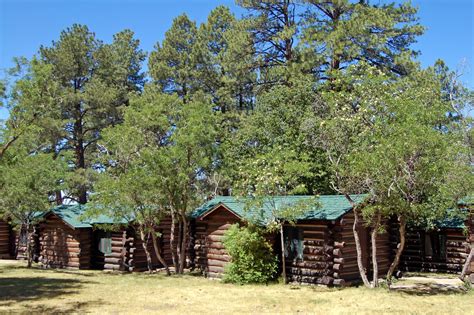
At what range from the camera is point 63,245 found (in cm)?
2981

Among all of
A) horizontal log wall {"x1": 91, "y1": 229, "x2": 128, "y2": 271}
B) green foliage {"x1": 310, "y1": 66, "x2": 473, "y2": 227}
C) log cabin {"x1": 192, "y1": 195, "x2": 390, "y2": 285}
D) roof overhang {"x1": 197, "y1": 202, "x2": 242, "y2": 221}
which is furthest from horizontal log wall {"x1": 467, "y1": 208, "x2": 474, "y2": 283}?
horizontal log wall {"x1": 91, "y1": 229, "x2": 128, "y2": 271}

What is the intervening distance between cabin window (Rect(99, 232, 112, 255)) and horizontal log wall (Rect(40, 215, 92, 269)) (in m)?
0.70

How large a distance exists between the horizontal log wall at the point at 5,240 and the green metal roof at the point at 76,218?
9346mm

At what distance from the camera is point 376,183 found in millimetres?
18031

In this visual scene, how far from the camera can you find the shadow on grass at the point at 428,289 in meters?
18.5

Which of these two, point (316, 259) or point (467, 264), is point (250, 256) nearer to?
point (316, 259)

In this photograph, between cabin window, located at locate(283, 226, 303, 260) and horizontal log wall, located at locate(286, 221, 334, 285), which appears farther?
cabin window, located at locate(283, 226, 303, 260)

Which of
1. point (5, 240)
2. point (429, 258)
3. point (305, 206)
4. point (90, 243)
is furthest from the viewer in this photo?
point (5, 240)

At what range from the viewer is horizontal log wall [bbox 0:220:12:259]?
122 feet

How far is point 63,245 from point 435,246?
21.4 metres

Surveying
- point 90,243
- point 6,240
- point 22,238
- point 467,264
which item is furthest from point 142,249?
point 467,264

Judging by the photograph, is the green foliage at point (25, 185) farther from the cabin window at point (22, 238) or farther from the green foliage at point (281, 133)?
the green foliage at point (281, 133)

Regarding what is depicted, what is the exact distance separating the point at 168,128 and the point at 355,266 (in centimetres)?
1163

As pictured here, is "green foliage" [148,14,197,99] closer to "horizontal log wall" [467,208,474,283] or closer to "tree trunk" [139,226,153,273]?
"tree trunk" [139,226,153,273]
